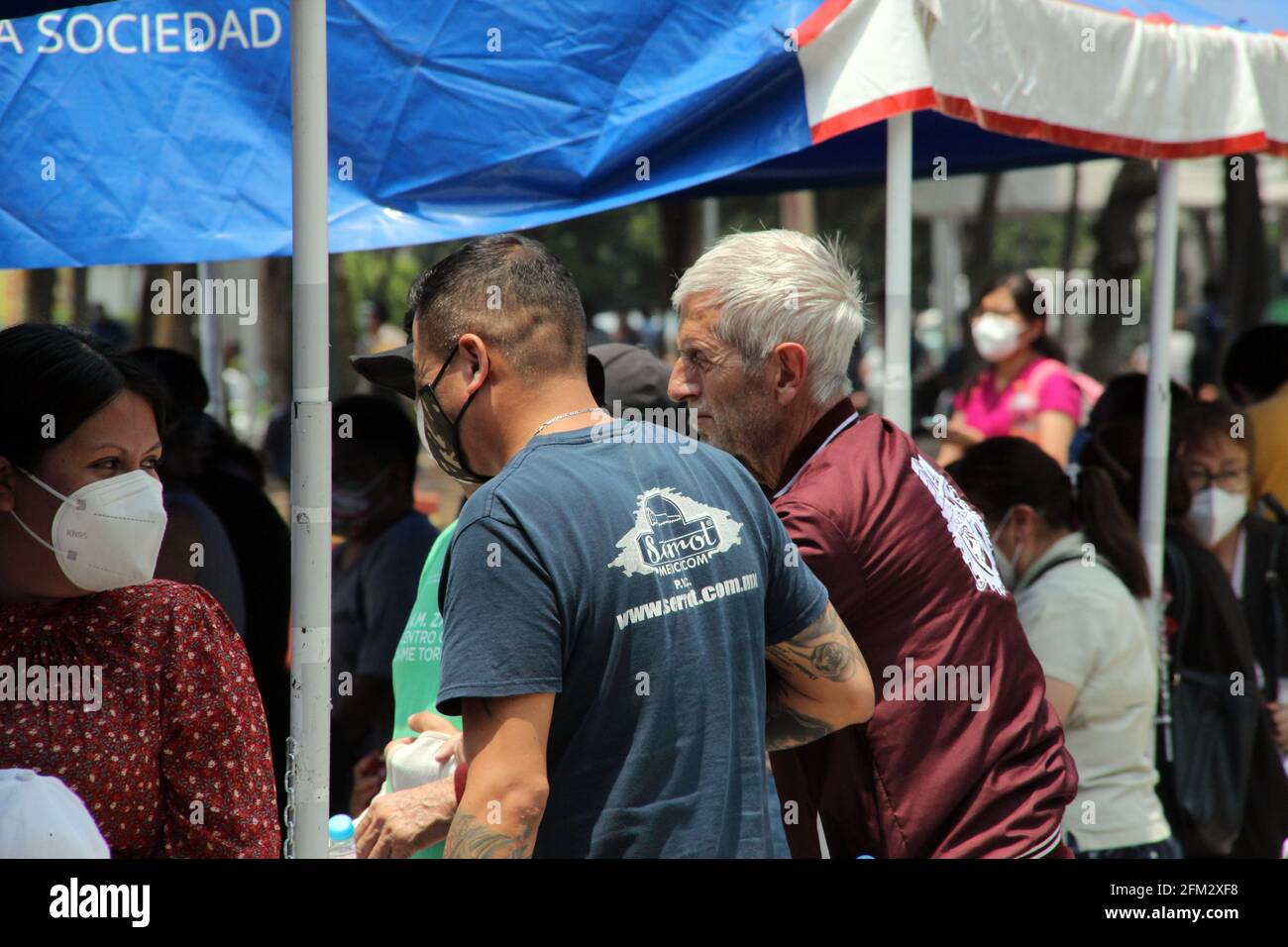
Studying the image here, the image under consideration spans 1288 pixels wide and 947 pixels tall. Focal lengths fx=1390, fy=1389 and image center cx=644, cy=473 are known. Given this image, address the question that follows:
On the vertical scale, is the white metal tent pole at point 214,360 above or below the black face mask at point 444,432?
above

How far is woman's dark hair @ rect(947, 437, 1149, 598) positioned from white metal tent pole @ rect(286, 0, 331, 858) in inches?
78.6

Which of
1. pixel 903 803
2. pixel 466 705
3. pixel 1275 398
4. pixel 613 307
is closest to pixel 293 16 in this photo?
pixel 466 705

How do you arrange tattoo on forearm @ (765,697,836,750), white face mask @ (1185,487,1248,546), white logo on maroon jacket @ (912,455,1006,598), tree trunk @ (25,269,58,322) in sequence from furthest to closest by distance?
tree trunk @ (25,269,58,322) < white face mask @ (1185,487,1248,546) < white logo on maroon jacket @ (912,455,1006,598) < tattoo on forearm @ (765,697,836,750)

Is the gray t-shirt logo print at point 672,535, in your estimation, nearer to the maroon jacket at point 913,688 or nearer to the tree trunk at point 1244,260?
the maroon jacket at point 913,688

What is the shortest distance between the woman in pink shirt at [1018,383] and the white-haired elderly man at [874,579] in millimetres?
3291

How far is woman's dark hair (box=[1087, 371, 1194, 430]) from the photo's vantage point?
5098 mm

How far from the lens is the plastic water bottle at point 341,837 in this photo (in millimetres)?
2355

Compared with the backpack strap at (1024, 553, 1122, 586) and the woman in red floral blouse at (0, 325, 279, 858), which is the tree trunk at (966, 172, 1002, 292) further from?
the woman in red floral blouse at (0, 325, 279, 858)

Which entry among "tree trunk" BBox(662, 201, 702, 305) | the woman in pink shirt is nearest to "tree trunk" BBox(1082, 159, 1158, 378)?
"tree trunk" BBox(662, 201, 702, 305)

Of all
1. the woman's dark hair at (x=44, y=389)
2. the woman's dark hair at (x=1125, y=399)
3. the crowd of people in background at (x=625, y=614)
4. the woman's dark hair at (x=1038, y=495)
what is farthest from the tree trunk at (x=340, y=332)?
the woman's dark hair at (x=44, y=389)

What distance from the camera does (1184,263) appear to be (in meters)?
31.9

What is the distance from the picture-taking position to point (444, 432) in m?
2.07
